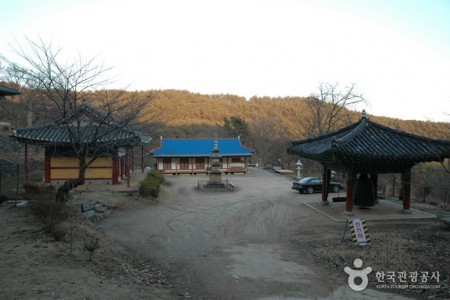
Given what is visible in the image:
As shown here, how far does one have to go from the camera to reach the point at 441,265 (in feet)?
30.0

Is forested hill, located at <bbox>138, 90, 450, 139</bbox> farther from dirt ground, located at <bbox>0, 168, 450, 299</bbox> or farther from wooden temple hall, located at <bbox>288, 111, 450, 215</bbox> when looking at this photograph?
dirt ground, located at <bbox>0, 168, 450, 299</bbox>

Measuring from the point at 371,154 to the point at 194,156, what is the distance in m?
29.9

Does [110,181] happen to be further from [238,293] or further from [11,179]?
[238,293]

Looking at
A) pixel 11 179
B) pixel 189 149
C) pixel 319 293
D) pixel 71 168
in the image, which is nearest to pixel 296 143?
pixel 319 293

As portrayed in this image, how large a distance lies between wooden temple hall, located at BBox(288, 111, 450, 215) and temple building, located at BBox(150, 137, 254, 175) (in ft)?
84.8

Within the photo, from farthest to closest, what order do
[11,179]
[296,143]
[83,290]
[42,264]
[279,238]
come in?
[11,179], [296,143], [279,238], [42,264], [83,290]

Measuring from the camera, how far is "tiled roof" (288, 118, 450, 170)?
14.6 metres

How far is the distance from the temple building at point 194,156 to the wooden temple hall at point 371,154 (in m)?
25.8

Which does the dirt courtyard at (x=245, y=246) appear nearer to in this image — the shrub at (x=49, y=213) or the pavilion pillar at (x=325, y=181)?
the pavilion pillar at (x=325, y=181)

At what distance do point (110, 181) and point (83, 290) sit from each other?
18.0 metres

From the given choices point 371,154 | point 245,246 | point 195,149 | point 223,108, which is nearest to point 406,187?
point 371,154

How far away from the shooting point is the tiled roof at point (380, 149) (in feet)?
47.9

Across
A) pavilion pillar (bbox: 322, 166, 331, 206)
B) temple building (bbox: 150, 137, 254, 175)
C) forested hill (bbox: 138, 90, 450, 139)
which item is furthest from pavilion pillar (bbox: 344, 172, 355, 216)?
forested hill (bbox: 138, 90, 450, 139)

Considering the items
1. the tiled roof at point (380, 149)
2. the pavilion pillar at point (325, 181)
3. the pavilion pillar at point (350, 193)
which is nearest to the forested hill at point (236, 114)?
the pavilion pillar at point (325, 181)
